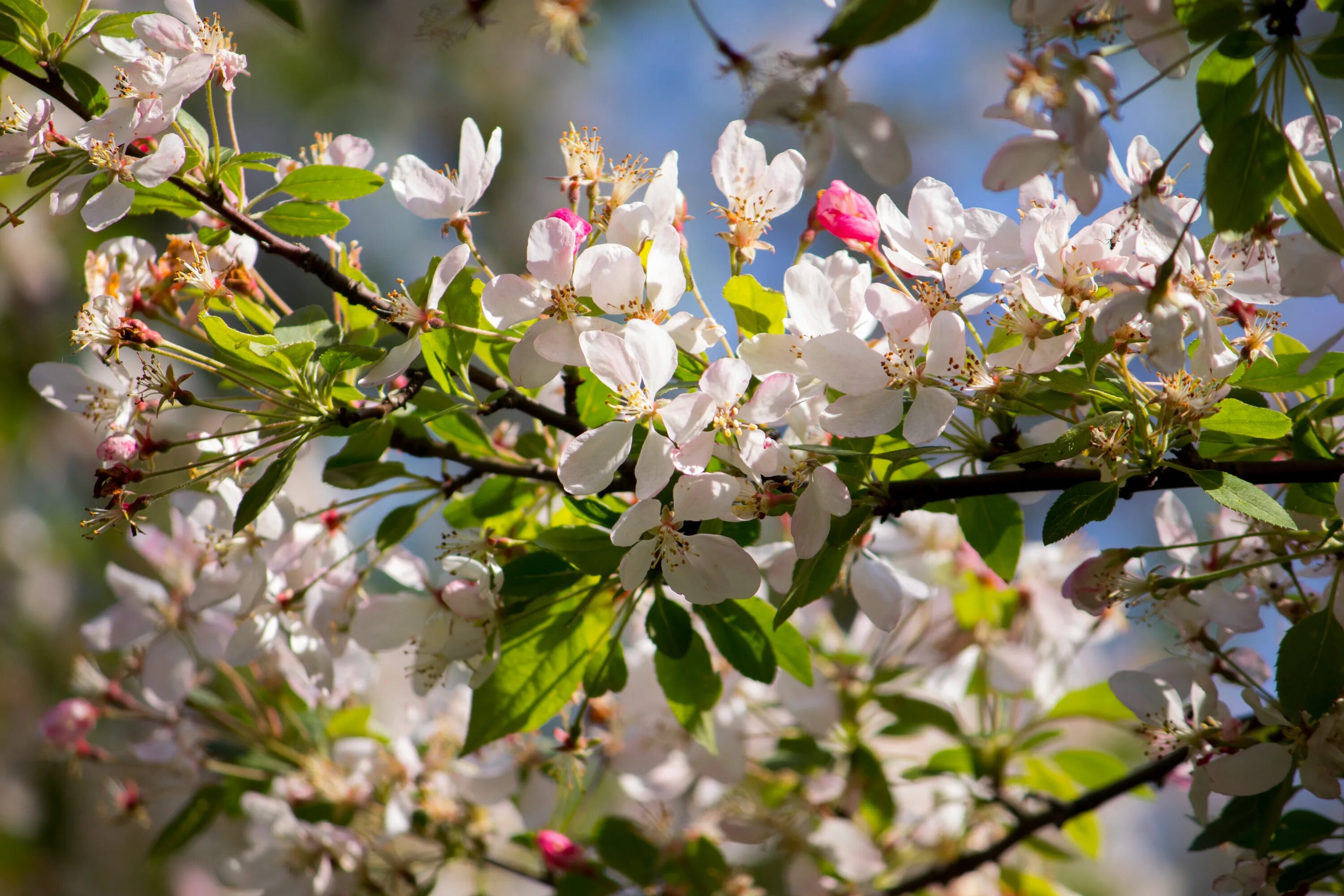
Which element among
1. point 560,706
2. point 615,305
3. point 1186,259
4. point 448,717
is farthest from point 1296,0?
point 448,717

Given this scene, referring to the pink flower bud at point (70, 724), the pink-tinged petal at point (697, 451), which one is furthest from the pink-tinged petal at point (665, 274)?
the pink flower bud at point (70, 724)

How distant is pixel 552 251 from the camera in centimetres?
66

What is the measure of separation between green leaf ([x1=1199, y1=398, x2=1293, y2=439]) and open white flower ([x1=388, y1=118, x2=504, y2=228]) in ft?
1.74

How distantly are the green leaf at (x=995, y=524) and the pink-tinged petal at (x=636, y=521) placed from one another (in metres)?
0.26

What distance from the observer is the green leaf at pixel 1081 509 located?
60 cm

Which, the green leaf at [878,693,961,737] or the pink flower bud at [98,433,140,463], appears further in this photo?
the green leaf at [878,693,961,737]

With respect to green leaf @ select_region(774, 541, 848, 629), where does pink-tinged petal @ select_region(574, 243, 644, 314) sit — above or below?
above

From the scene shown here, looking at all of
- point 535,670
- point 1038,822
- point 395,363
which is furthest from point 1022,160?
point 1038,822

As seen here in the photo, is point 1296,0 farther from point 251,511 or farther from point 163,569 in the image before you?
point 163,569

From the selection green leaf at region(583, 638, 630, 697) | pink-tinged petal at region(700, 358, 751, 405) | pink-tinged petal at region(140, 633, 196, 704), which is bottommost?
pink-tinged petal at region(140, 633, 196, 704)

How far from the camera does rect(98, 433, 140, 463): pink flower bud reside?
71cm

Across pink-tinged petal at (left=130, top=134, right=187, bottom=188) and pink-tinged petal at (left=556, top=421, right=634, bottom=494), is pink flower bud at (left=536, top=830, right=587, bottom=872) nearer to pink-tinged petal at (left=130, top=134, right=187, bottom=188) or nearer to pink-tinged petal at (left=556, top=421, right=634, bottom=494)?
pink-tinged petal at (left=556, top=421, right=634, bottom=494)

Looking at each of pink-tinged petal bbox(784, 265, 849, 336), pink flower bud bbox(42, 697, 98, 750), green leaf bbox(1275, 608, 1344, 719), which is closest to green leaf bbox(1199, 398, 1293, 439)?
green leaf bbox(1275, 608, 1344, 719)

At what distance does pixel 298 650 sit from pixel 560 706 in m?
0.27
